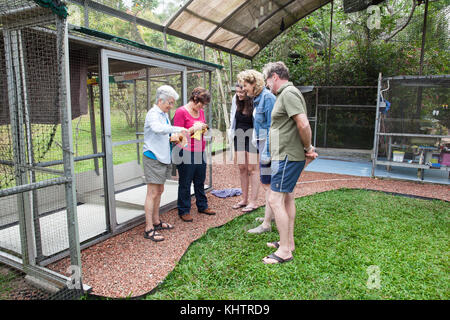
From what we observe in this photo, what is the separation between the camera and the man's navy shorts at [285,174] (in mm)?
2584

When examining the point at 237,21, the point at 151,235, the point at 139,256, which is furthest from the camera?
the point at 237,21

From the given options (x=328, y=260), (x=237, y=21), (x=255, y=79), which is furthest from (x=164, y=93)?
(x=237, y=21)

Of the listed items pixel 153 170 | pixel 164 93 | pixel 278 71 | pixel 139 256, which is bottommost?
pixel 139 256

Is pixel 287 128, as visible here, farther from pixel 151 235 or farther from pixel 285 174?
pixel 151 235

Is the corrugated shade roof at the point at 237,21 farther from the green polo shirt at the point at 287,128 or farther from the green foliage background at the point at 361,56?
the green polo shirt at the point at 287,128

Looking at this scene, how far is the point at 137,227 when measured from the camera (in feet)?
12.2

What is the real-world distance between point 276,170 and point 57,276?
2.01 m

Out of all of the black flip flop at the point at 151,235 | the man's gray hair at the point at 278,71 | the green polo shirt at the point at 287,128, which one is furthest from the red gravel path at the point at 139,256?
the man's gray hair at the point at 278,71

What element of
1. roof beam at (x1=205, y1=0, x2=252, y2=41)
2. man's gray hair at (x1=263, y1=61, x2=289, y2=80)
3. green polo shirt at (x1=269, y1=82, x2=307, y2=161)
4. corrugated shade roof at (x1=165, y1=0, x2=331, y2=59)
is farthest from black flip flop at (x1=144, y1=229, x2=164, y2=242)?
roof beam at (x1=205, y1=0, x2=252, y2=41)

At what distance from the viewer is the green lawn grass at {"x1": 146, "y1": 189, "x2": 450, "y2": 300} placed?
2312mm

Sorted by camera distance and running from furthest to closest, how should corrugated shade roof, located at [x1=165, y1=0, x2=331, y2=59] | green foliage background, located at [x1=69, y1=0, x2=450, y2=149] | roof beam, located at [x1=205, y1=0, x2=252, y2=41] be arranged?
green foliage background, located at [x1=69, y1=0, x2=450, y2=149] → roof beam, located at [x1=205, y1=0, x2=252, y2=41] → corrugated shade roof, located at [x1=165, y1=0, x2=331, y2=59]

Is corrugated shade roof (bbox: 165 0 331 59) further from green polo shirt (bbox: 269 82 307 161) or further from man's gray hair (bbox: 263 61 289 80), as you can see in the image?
green polo shirt (bbox: 269 82 307 161)

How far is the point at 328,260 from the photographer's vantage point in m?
2.77

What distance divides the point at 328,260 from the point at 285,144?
3.93ft
